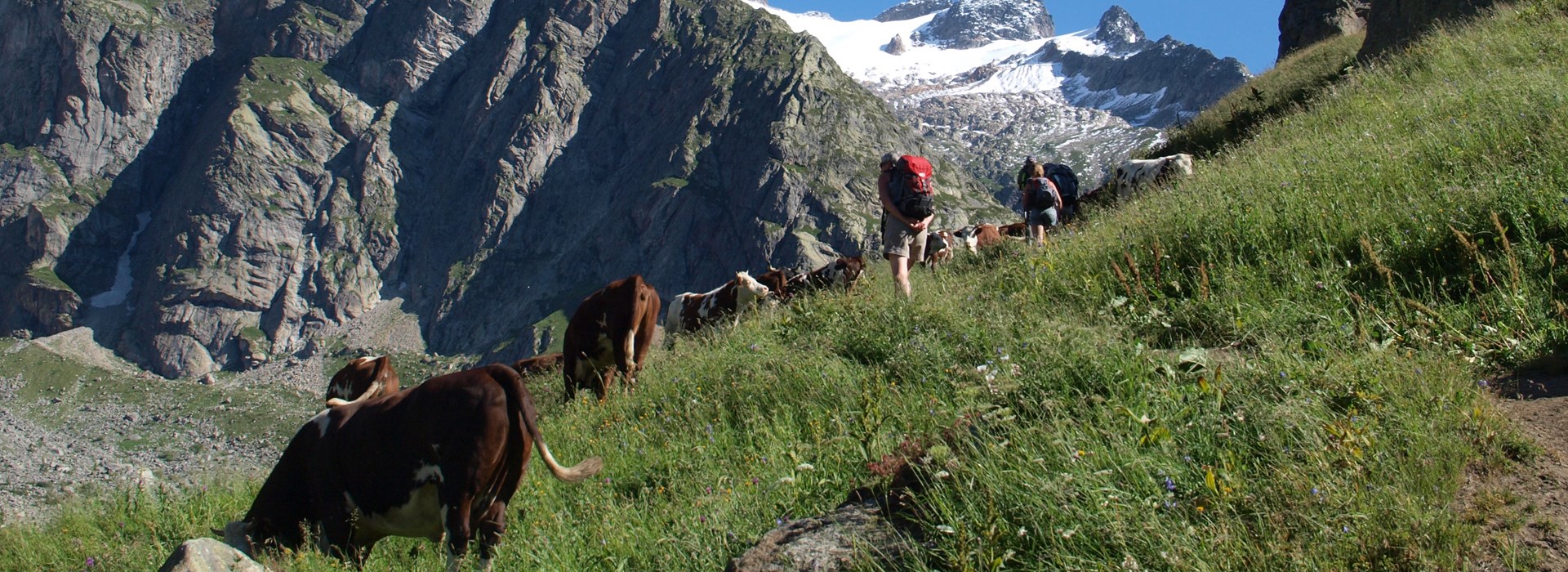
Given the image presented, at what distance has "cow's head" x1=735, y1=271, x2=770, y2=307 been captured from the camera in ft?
49.9

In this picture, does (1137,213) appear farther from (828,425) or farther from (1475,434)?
(1475,434)

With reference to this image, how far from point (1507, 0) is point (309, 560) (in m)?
19.9

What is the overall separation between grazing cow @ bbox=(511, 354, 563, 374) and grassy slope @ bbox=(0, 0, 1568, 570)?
18.5ft

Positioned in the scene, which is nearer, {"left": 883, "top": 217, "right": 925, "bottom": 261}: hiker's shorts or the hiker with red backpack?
{"left": 883, "top": 217, "right": 925, "bottom": 261}: hiker's shorts

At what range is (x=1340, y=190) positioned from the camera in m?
7.75

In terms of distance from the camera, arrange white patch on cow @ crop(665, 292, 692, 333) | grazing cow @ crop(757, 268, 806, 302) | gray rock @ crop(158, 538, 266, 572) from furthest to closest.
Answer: white patch on cow @ crop(665, 292, 692, 333) → grazing cow @ crop(757, 268, 806, 302) → gray rock @ crop(158, 538, 266, 572)

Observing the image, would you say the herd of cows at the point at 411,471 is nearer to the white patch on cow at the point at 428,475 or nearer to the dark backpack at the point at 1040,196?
the white patch on cow at the point at 428,475

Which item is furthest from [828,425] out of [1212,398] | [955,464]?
[1212,398]

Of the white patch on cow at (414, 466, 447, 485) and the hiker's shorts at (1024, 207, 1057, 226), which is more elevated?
the hiker's shorts at (1024, 207, 1057, 226)

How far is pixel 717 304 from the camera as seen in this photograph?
16.0 meters

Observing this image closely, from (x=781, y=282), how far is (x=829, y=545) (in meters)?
12.7

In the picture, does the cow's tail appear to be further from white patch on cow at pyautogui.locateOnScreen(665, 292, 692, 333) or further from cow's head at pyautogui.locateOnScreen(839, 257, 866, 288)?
white patch on cow at pyautogui.locateOnScreen(665, 292, 692, 333)

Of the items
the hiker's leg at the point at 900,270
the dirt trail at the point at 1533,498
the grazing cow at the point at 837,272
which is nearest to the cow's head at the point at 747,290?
the grazing cow at the point at 837,272

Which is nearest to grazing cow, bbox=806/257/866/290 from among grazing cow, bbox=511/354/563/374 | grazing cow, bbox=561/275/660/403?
grazing cow, bbox=561/275/660/403
